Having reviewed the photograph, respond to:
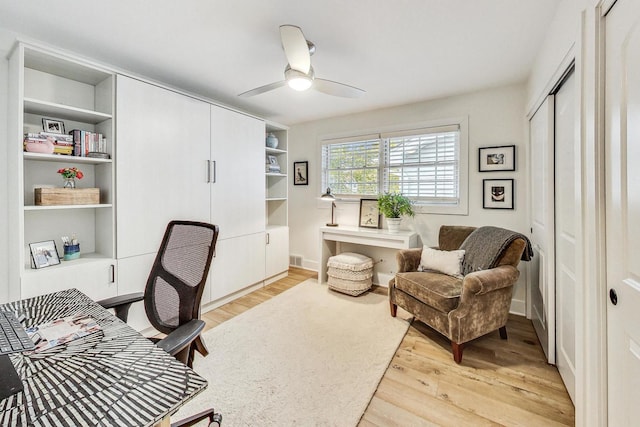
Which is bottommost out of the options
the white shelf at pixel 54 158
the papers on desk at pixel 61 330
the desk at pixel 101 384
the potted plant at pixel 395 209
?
the desk at pixel 101 384

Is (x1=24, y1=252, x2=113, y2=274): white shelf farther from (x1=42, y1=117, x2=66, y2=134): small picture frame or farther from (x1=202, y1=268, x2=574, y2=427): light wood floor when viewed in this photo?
(x1=202, y1=268, x2=574, y2=427): light wood floor

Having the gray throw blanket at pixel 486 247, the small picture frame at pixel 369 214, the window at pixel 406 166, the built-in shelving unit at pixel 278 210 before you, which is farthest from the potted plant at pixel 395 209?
the built-in shelving unit at pixel 278 210

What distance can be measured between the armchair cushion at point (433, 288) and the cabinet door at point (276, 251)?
5.99 ft

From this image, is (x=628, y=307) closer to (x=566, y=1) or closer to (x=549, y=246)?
(x=549, y=246)

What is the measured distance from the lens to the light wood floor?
5.09 ft

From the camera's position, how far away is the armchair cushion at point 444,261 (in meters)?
2.48

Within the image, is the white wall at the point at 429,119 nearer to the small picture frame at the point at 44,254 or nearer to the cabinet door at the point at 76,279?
the cabinet door at the point at 76,279

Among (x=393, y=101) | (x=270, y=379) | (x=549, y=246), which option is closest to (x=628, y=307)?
(x=549, y=246)

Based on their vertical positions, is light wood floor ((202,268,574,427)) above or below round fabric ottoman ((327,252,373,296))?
below

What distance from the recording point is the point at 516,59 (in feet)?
7.66

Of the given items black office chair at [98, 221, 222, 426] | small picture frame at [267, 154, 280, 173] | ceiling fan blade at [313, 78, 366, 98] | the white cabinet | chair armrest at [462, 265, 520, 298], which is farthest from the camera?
small picture frame at [267, 154, 280, 173]

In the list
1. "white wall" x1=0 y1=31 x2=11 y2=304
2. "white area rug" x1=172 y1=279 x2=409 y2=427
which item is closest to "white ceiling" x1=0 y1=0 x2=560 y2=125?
"white wall" x1=0 y1=31 x2=11 y2=304

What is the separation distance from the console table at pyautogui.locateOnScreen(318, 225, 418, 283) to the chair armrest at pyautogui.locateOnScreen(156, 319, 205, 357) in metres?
2.41

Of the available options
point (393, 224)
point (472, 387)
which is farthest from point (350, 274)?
point (472, 387)
